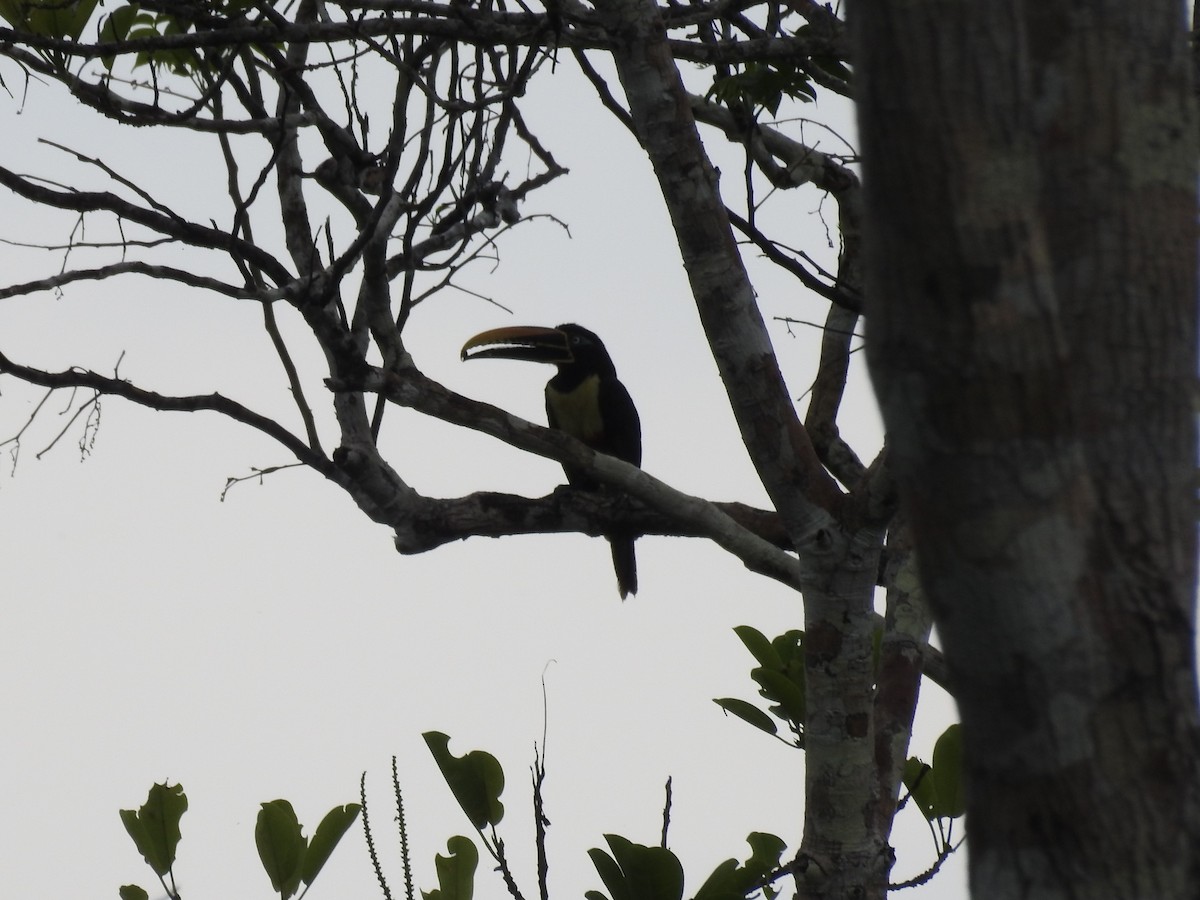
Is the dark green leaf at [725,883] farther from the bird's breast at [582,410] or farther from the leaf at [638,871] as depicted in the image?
the bird's breast at [582,410]

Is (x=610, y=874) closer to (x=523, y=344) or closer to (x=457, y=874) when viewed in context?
(x=457, y=874)

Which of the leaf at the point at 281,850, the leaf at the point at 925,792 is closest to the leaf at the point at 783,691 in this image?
the leaf at the point at 925,792

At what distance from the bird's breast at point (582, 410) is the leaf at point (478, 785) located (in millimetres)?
4550

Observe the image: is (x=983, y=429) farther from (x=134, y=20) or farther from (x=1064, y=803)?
(x=134, y=20)

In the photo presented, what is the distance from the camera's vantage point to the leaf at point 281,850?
2809 millimetres

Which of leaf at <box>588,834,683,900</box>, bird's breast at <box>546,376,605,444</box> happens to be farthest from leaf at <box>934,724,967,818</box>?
bird's breast at <box>546,376,605,444</box>

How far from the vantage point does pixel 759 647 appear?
317 centimetres

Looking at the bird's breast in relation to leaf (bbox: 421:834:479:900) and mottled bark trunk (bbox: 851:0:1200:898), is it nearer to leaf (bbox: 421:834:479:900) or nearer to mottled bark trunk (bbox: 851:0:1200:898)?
leaf (bbox: 421:834:479:900)

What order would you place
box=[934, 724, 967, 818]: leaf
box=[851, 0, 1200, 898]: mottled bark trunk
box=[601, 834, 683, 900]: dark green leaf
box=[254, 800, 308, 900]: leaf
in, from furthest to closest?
box=[934, 724, 967, 818]: leaf
box=[254, 800, 308, 900]: leaf
box=[601, 834, 683, 900]: dark green leaf
box=[851, 0, 1200, 898]: mottled bark trunk

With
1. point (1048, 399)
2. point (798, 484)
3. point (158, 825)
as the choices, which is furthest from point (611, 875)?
point (1048, 399)

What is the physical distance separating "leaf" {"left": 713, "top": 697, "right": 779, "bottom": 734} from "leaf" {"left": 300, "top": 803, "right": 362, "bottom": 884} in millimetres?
931

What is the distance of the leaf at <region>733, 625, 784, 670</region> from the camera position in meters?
3.13

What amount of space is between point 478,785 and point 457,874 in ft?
1.04

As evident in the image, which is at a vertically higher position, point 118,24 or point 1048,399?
point 118,24
